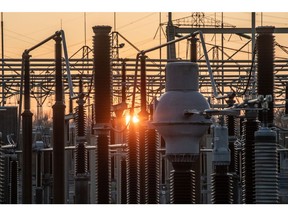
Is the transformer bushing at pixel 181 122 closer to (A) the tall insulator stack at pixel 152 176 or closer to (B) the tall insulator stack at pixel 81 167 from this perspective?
(A) the tall insulator stack at pixel 152 176

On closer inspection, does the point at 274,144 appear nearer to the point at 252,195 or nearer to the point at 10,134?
the point at 252,195

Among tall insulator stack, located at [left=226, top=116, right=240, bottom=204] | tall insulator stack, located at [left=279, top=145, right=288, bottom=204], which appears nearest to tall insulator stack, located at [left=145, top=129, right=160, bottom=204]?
tall insulator stack, located at [left=226, top=116, right=240, bottom=204]

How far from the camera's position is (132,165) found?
21.9m

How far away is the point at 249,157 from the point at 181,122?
2836mm

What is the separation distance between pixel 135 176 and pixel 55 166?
3.86m

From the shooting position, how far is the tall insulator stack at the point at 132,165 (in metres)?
21.6

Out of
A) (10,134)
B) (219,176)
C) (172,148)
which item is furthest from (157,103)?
(10,134)

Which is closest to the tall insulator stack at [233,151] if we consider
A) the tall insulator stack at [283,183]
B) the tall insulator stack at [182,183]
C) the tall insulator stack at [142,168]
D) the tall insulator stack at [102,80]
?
the tall insulator stack at [283,183]

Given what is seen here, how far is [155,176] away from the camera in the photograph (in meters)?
20.6

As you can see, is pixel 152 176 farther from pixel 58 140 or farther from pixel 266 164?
pixel 266 164

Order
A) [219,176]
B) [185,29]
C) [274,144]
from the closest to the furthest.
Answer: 1. [274,144]
2. [219,176]
3. [185,29]

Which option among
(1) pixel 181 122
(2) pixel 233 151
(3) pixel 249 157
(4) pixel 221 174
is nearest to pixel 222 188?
(4) pixel 221 174

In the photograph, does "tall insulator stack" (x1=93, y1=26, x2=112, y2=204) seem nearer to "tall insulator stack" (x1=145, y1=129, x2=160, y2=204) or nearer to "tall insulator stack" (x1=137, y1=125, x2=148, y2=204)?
"tall insulator stack" (x1=145, y1=129, x2=160, y2=204)

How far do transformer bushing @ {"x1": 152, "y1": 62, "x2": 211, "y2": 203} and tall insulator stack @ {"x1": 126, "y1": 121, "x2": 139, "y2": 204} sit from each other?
594 centimetres
